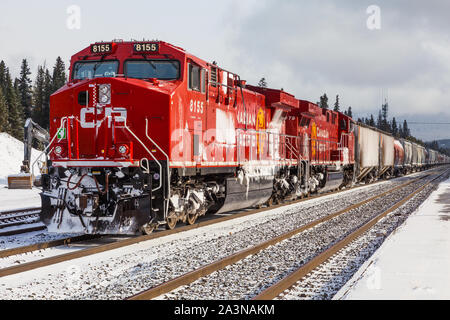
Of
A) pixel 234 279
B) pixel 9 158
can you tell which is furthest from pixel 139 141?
pixel 9 158

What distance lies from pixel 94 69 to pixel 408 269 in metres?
7.24

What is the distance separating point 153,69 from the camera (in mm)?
9961

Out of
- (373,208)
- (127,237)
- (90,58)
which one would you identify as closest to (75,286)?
(127,237)

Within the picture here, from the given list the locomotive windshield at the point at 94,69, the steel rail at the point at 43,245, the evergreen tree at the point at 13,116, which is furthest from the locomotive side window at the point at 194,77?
the evergreen tree at the point at 13,116

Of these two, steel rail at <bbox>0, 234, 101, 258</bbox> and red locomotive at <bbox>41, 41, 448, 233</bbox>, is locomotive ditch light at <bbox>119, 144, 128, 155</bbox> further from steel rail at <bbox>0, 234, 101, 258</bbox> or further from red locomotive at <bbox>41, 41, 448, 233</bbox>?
steel rail at <bbox>0, 234, 101, 258</bbox>

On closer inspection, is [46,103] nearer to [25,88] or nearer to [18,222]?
[25,88]

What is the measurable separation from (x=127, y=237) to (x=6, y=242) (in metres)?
2.33

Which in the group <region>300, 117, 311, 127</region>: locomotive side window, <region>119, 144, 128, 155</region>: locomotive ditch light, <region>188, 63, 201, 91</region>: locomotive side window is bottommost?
<region>119, 144, 128, 155</region>: locomotive ditch light

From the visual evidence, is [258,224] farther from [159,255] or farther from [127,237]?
[159,255]

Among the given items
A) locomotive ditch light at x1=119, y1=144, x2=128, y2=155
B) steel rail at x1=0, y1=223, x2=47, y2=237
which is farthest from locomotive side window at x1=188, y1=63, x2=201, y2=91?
steel rail at x1=0, y1=223, x2=47, y2=237

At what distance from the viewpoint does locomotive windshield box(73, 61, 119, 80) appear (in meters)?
10.1

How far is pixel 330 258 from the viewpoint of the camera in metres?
8.12

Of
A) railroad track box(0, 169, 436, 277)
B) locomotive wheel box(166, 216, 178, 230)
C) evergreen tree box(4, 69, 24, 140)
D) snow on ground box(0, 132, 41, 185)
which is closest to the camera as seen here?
railroad track box(0, 169, 436, 277)

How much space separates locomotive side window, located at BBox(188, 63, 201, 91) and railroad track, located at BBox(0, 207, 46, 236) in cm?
488
